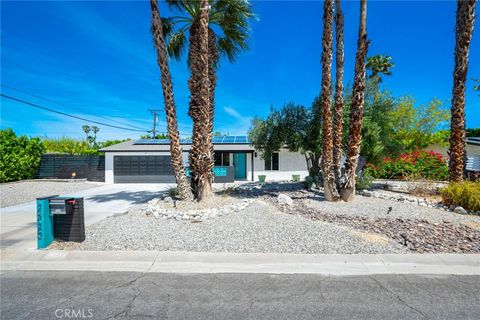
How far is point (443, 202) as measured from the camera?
823cm

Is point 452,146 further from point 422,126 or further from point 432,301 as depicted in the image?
point 422,126

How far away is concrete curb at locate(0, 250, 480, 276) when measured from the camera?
13.0ft

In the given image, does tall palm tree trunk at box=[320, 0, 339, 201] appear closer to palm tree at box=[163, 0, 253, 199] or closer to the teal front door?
palm tree at box=[163, 0, 253, 199]

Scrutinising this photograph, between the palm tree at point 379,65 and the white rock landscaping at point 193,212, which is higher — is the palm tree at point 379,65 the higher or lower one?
the higher one

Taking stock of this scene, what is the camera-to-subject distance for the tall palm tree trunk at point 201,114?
25.6 feet

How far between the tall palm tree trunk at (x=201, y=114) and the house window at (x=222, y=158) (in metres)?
11.1

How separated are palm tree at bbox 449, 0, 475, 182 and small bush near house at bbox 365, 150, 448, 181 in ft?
22.1

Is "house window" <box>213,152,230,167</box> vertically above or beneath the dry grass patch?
above

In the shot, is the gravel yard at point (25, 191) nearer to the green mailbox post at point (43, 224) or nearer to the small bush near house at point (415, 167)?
the green mailbox post at point (43, 224)

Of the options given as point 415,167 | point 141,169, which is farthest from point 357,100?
point 141,169

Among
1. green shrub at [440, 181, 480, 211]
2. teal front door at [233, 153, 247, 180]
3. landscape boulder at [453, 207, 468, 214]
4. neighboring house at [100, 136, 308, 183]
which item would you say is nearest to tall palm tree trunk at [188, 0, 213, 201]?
landscape boulder at [453, 207, 468, 214]

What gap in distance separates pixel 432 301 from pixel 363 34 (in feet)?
25.6

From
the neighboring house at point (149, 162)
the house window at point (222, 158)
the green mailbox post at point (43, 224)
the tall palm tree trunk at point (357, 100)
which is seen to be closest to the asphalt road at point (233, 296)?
the green mailbox post at point (43, 224)

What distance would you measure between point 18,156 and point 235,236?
18086mm
